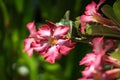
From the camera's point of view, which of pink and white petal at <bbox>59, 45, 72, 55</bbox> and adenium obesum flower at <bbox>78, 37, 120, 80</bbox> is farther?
pink and white petal at <bbox>59, 45, 72, 55</bbox>

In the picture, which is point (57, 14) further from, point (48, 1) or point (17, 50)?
point (17, 50)

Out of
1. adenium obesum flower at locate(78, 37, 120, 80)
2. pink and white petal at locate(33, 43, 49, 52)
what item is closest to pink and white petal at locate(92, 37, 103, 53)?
adenium obesum flower at locate(78, 37, 120, 80)

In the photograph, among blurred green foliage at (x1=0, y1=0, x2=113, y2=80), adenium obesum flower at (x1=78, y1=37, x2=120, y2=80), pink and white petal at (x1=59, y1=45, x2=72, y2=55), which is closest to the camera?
adenium obesum flower at (x1=78, y1=37, x2=120, y2=80)

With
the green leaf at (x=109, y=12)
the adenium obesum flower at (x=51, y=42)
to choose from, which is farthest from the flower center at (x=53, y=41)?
the green leaf at (x=109, y=12)

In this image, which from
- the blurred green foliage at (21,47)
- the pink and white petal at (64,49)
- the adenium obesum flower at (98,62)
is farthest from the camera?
the blurred green foliage at (21,47)

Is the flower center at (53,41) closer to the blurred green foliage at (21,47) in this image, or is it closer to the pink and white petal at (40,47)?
the pink and white petal at (40,47)

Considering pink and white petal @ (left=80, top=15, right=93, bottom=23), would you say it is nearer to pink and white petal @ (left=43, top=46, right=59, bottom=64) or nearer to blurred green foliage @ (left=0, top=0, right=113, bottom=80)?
pink and white petal @ (left=43, top=46, right=59, bottom=64)
